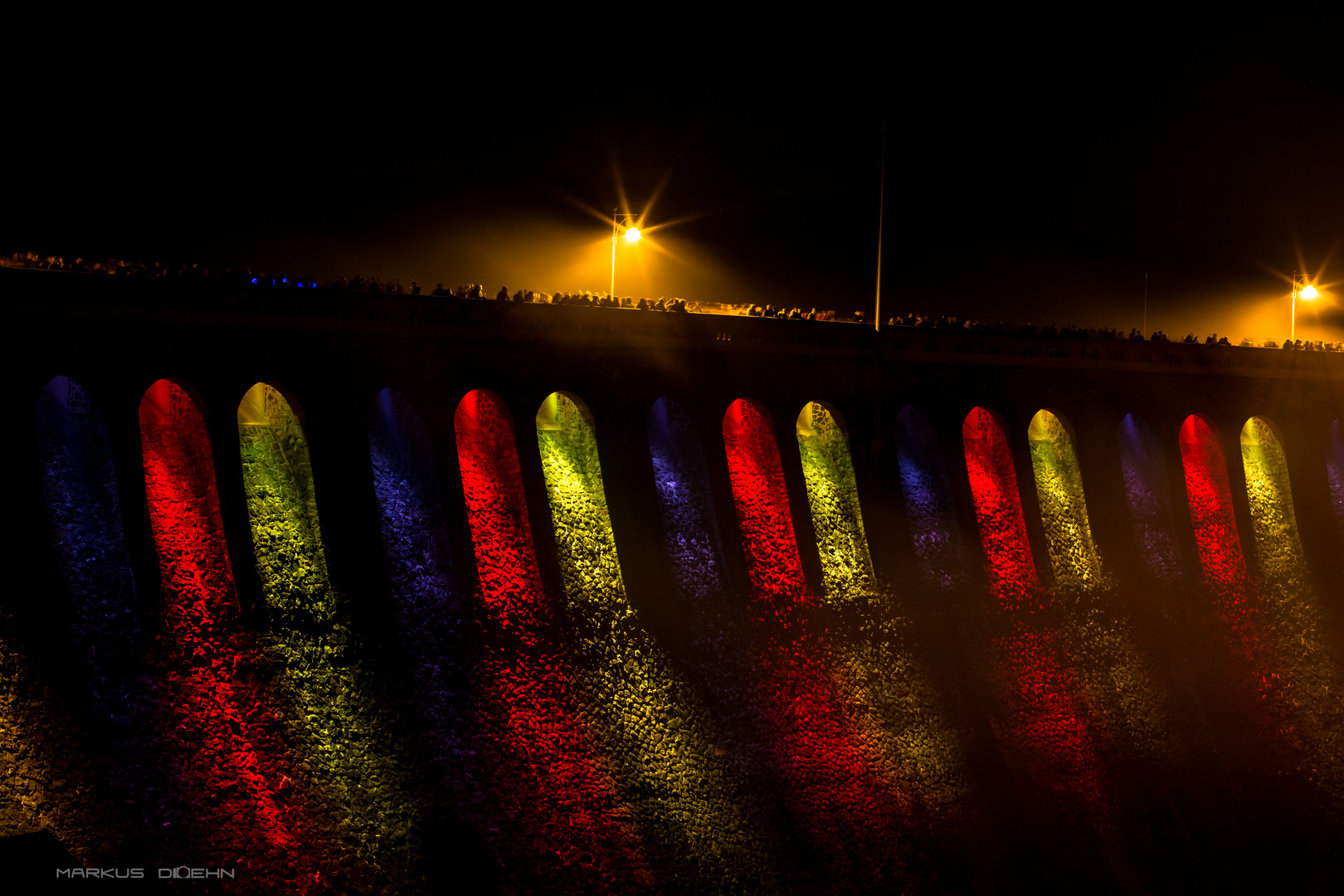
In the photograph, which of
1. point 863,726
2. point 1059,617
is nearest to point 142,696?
point 863,726

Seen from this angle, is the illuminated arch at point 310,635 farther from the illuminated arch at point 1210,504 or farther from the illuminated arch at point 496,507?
the illuminated arch at point 1210,504

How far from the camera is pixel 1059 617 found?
19562 mm

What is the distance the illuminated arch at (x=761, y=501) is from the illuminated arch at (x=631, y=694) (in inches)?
104

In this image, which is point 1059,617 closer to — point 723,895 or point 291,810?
point 723,895

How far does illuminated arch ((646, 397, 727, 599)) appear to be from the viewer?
16.8m

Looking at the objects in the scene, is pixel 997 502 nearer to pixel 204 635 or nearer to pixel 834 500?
pixel 834 500

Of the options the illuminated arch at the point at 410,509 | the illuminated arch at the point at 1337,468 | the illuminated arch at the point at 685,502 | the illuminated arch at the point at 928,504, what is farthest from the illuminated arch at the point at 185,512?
the illuminated arch at the point at 1337,468

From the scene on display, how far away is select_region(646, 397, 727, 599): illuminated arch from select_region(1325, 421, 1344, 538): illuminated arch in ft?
57.7

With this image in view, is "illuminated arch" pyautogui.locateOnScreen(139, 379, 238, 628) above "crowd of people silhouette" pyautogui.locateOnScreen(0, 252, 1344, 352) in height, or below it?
below

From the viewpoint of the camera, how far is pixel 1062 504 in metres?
21.1

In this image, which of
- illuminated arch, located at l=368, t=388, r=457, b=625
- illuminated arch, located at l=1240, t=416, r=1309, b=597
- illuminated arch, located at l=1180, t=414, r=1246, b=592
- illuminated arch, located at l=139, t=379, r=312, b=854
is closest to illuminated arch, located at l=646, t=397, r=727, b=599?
illuminated arch, located at l=368, t=388, r=457, b=625

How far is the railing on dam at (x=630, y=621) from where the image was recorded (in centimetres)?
1275

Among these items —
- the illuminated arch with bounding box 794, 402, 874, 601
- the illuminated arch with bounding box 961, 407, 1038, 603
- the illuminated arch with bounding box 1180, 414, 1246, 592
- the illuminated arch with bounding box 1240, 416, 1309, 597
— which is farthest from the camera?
the illuminated arch with bounding box 1240, 416, 1309, 597

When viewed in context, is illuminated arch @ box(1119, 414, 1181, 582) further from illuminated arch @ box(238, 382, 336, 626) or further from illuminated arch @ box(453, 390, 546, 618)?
illuminated arch @ box(238, 382, 336, 626)
